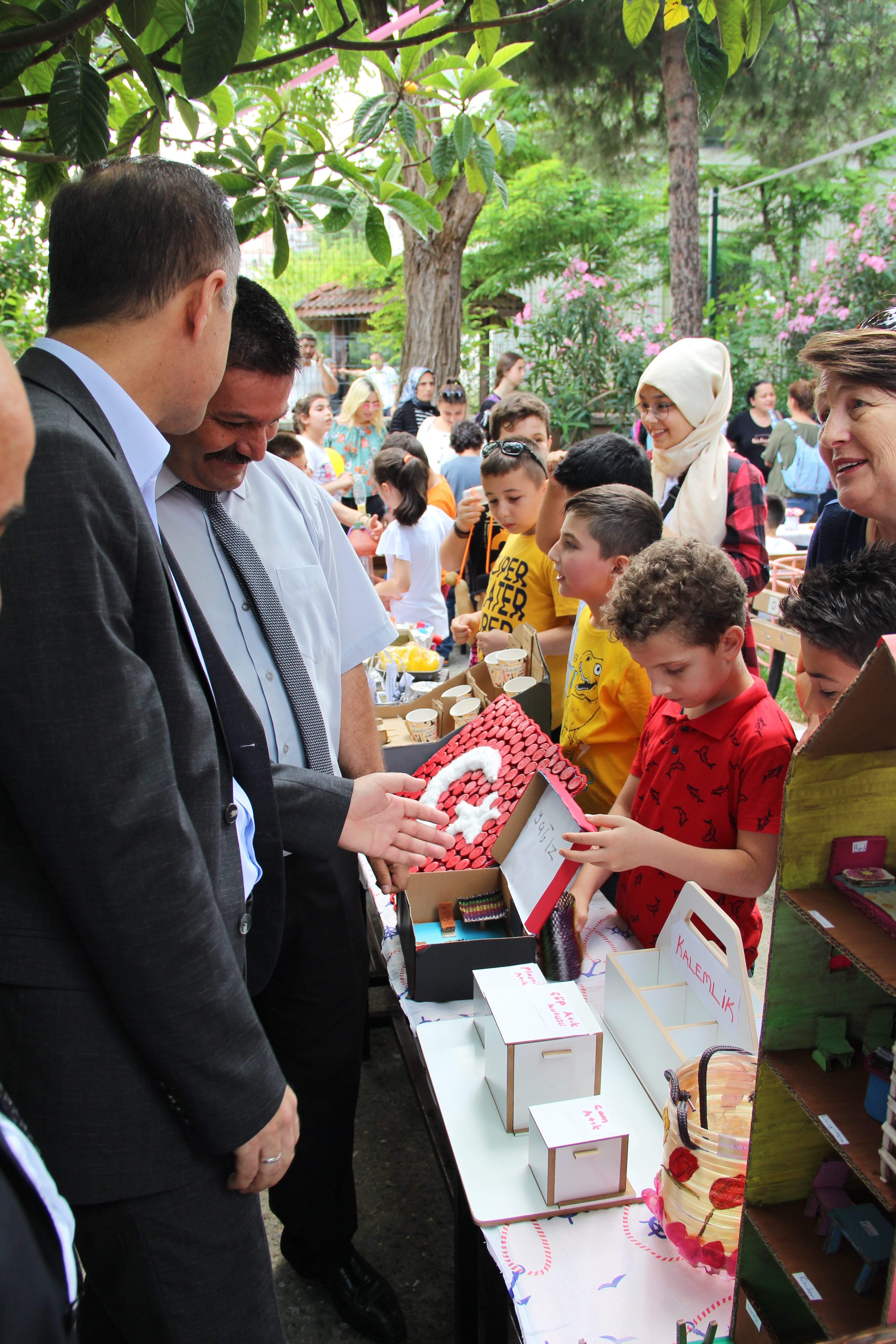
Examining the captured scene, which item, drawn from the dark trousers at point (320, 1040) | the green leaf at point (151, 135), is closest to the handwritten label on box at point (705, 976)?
the dark trousers at point (320, 1040)

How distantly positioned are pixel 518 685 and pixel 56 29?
5.65 ft

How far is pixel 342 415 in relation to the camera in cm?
805

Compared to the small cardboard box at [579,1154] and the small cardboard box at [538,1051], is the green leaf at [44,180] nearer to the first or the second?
the small cardboard box at [538,1051]

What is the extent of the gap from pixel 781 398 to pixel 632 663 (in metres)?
11.7

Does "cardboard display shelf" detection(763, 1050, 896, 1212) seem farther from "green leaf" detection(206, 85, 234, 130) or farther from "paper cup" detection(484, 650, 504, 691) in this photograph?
"green leaf" detection(206, 85, 234, 130)

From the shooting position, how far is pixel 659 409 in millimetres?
3045

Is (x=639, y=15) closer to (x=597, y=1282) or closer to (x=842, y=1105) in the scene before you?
(x=842, y=1105)

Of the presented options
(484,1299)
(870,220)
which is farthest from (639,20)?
(870,220)

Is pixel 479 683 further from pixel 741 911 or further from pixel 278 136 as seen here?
pixel 278 136

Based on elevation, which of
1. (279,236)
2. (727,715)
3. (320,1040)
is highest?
(279,236)

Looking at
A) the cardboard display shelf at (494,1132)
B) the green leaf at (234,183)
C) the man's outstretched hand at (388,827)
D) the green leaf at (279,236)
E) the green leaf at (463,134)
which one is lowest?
the cardboard display shelf at (494,1132)

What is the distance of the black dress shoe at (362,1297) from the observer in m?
1.72

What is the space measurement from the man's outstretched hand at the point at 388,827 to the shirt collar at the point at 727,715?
1.87 ft

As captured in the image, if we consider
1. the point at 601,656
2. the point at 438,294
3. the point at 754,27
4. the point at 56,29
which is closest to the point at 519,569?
the point at 601,656
